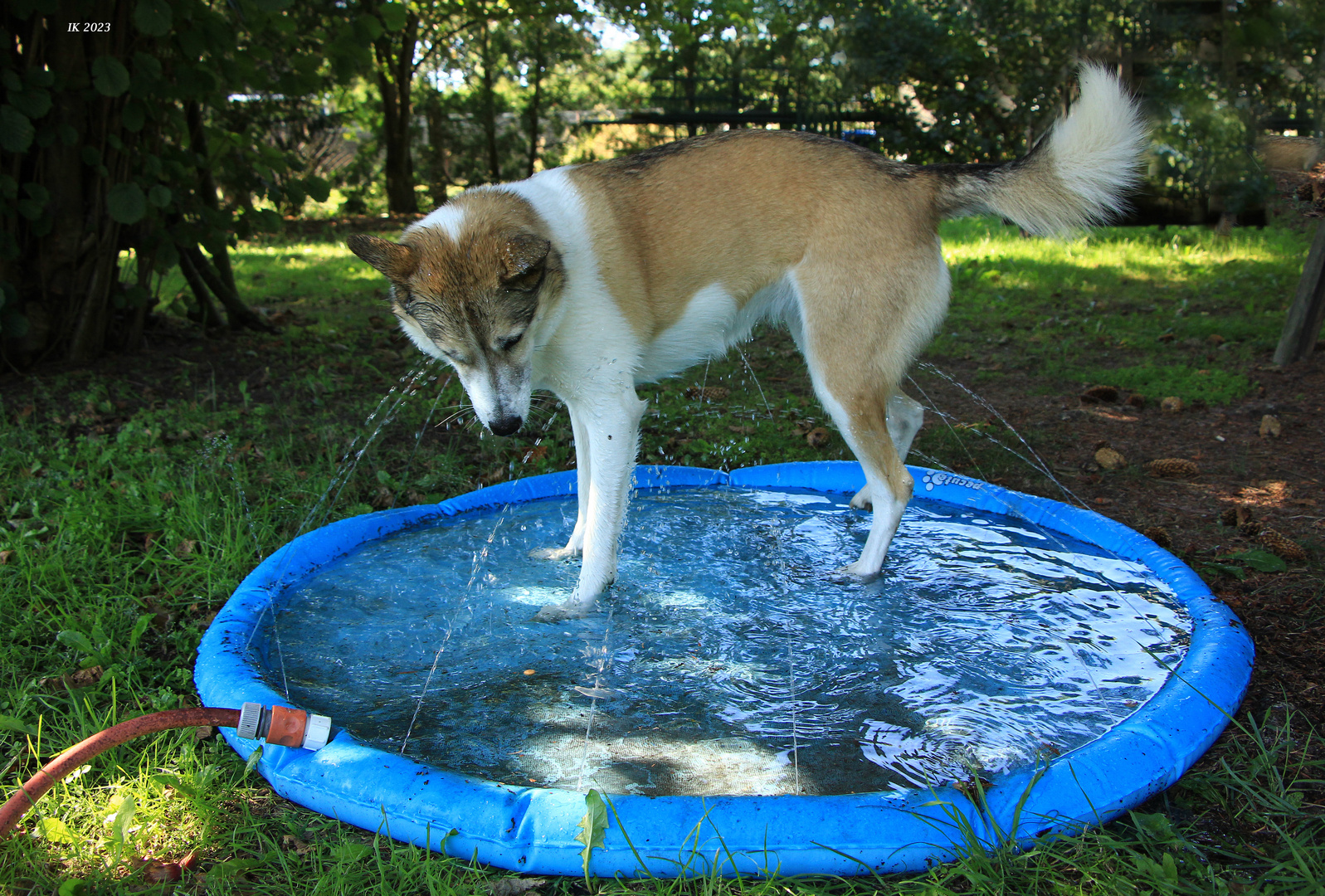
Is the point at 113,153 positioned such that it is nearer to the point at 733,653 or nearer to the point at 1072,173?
the point at 733,653

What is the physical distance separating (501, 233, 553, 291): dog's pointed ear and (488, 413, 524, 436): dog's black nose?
0.43m

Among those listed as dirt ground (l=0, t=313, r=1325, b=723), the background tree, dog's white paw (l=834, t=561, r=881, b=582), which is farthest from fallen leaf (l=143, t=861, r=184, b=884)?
the background tree

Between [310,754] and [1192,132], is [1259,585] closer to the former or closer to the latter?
[310,754]

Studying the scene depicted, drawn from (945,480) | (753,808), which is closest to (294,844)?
(753,808)

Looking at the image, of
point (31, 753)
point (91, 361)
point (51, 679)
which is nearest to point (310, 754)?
point (31, 753)

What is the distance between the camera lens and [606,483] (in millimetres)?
3307

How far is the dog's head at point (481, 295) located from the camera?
9.50 feet

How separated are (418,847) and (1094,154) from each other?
3.17 metres

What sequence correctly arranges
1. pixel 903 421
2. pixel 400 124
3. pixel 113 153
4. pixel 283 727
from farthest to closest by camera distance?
pixel 400 124 < pixel 113 153 < pixel 903 421 < pixel 283 727

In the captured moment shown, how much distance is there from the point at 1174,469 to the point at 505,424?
320cm

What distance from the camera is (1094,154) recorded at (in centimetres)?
330

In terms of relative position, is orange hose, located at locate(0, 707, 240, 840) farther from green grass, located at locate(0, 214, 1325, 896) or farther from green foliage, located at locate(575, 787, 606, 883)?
green foliage, located at locate(575, 787, 606, 883)

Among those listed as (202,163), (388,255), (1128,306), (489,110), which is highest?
(489,110)

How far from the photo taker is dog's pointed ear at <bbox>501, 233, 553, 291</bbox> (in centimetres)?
283
